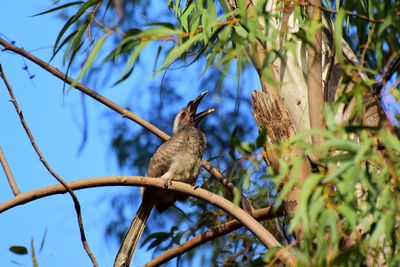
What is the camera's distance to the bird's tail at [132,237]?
4.92m

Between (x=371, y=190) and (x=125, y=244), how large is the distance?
2.36 m

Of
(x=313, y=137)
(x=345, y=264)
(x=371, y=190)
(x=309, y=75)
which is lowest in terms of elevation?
(x=345, y=264)

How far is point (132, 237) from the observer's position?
511 centimetres

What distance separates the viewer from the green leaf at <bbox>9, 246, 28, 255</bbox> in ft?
11.2

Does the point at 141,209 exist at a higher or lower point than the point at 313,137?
higher

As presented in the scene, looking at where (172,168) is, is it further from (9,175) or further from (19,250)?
(19,250)

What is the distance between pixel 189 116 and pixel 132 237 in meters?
1.42

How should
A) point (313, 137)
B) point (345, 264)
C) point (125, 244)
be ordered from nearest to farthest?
point (345, 264)
point (313, 137)
point (125, 244)

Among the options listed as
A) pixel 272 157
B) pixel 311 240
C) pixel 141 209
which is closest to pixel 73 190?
pixel 272 157

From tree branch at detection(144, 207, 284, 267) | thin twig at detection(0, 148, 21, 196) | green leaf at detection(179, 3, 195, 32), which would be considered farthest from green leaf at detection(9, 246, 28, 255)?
green leaf at detection(179, 3, 195, 32)

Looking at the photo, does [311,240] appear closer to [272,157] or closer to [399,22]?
[272,157]

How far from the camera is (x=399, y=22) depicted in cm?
406

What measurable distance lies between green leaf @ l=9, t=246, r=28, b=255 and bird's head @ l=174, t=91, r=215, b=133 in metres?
2.86

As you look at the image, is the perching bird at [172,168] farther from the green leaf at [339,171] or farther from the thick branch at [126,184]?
the green leaf at [339,171]
